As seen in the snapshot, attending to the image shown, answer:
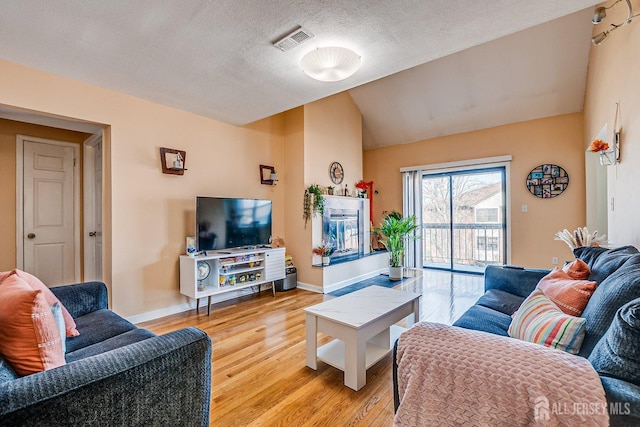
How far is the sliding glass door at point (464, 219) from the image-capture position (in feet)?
16.4

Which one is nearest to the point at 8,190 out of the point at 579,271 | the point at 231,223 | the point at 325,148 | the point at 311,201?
the point at 231,223

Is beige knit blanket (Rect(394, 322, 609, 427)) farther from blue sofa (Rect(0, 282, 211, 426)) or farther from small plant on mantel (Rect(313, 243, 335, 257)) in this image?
small plant on mantel (Rect(313, 243, 335, 257))

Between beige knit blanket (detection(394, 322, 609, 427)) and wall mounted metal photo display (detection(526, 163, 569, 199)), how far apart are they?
4.53m

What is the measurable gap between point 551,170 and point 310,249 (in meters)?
3.91

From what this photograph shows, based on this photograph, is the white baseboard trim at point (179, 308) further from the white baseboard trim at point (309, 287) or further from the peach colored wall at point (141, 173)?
the white baseboard trim at point (309, 287)

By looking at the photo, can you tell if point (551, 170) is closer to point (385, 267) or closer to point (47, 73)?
point (385, 267)

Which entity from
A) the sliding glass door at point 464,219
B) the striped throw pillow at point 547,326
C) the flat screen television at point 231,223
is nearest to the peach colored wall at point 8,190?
the flat screen television at point 231,223

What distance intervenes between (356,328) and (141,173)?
2.83 m

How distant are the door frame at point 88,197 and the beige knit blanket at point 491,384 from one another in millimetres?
4228

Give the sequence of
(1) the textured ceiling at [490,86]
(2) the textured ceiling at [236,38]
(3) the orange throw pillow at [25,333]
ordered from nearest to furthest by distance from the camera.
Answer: (3) the orange throw pillow at [25,333] < (2) the textured ceiling at [236,38] < (1) the textured ceiling at [490,86]

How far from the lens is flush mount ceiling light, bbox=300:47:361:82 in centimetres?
210

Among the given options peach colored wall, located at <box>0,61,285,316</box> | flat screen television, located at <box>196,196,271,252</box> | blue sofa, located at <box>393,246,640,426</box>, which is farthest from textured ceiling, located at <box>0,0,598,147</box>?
blue sofa, located at <box>393,246,640,426</box>

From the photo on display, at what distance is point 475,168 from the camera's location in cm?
509

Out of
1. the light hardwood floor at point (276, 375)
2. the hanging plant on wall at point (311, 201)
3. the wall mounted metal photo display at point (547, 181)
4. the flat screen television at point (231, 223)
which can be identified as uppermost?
the wall mounted metal photo display at point (547, 181)
